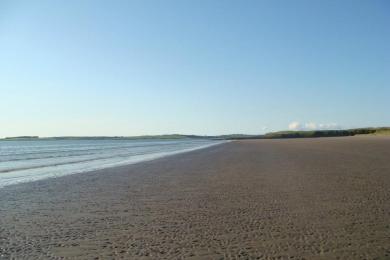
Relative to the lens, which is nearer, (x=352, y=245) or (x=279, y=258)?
(x=279, y=258)

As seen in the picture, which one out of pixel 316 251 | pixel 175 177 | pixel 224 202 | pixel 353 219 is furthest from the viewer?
pixel 175 177

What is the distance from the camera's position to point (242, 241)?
7.26 m

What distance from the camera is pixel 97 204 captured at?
11.9 metres

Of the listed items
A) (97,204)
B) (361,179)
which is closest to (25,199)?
(97,204)

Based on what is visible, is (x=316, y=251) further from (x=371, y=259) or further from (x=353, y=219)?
(x=353, y=219)

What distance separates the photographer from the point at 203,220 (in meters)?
9.13

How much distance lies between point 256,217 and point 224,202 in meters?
2.28

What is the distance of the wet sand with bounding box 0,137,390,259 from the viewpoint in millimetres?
6781

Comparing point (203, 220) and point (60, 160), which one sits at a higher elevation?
point (60, 160)

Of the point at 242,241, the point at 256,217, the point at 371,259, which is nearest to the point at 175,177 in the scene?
the point at 256,217

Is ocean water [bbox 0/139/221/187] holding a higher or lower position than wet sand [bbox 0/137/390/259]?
higher

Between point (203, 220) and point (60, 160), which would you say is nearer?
point (203, 220)

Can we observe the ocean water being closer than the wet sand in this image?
No

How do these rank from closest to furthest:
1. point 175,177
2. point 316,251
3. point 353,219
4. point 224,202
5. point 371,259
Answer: point 371,259
point 316,251
point 353,219
point 224,202
point 175,177
